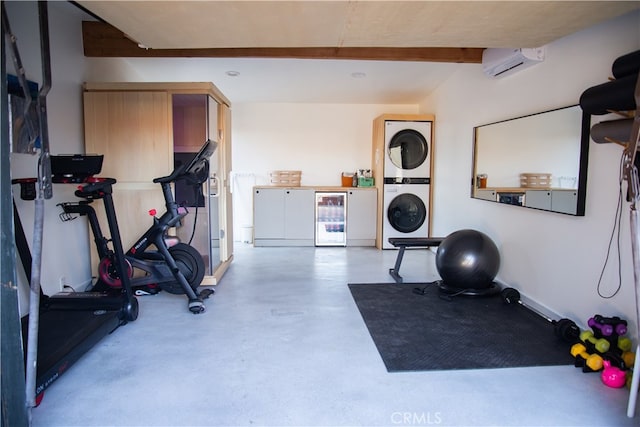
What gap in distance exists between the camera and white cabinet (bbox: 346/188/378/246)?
6.27 metres

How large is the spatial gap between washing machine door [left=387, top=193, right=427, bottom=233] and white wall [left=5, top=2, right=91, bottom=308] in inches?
164

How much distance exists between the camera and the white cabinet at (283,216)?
6.27 m

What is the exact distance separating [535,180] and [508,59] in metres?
1.13

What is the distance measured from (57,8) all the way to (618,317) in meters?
5.08

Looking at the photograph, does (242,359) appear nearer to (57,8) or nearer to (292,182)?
(57,8)

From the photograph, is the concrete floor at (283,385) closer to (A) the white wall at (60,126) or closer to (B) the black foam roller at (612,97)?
(A) the white wall at (60,126)

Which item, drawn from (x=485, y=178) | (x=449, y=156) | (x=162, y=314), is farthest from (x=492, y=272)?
(x=162, y=314)

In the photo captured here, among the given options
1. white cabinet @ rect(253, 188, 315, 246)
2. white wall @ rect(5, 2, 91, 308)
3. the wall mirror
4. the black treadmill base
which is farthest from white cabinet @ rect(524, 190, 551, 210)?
white wall @ rect(5, 2, 91, 308)

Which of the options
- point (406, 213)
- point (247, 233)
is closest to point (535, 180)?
point (406, 213)

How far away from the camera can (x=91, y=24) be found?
3.81 meters

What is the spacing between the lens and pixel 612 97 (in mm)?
2221

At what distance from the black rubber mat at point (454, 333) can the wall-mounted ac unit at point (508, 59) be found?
2.17 metres
